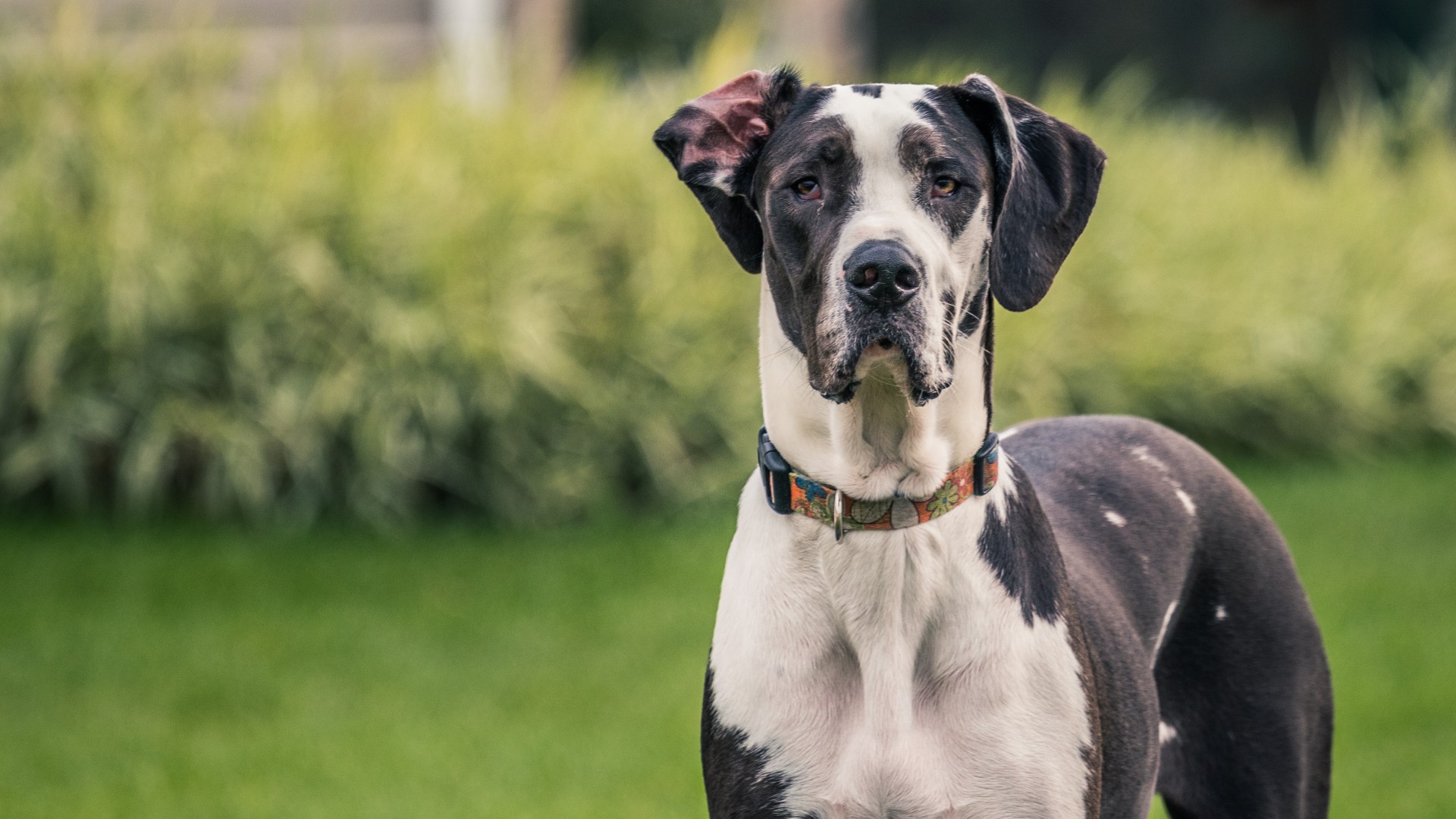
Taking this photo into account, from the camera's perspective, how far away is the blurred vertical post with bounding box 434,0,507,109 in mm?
8414

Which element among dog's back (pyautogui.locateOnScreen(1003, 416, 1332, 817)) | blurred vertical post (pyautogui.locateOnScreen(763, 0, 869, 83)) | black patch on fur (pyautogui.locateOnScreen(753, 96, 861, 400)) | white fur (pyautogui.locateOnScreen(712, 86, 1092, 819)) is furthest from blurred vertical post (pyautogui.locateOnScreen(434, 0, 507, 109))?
blurred vertical post (pyautogui.locateOnScreen(763, 0, 869, 83))

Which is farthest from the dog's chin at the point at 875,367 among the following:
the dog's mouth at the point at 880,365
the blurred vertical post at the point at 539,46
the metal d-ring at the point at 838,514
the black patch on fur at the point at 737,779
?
the blurred vertical post at the point at 539,46

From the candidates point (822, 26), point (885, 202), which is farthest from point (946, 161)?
point (822, 26)

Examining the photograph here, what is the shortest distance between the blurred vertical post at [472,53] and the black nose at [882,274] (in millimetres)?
6346

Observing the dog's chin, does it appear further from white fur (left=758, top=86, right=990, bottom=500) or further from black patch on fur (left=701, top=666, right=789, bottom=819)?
black patch on fur (left=701, top=666, right=789, bottom=819)

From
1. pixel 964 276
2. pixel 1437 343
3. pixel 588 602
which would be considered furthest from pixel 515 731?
pixel 1437 343

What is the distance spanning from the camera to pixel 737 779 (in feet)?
7.57

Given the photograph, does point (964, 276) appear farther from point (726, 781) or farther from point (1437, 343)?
point (1437, 343)

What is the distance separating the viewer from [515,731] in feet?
17.1

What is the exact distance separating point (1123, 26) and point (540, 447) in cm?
1453

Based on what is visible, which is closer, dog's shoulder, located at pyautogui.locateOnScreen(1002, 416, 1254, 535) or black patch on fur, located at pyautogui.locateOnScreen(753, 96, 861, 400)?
black patch on fur, located at pyautogui.locateOnScreen(753, 96, 861, 400)

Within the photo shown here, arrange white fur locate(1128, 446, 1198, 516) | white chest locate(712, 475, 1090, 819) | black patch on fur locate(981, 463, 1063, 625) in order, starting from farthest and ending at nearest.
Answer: white fur locate(1128, 446, 1198, 516) < black patch on fur locate(981, 463, 1063, 625) < white chest locate(712, 475, 1090, 819)

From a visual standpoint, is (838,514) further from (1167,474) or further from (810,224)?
(1167,474)

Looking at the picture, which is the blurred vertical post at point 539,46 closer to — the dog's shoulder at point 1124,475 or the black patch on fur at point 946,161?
the dog's shoulder at point 1124,475
